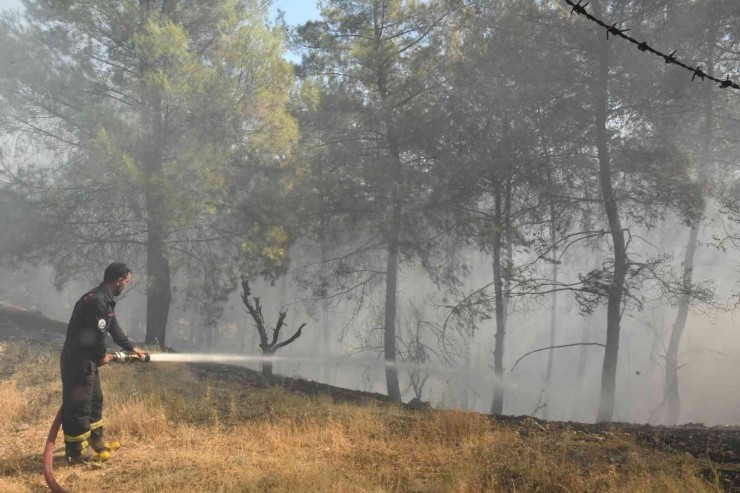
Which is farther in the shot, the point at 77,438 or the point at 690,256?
the point at 690,256

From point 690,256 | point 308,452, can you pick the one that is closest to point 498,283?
point 690,256

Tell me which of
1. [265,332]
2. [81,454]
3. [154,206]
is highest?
[154,206]

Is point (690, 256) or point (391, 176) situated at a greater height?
point (391, 176)

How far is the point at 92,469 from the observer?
5.03 m

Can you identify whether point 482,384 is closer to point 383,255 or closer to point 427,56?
point 383,255

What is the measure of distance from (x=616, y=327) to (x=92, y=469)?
9876 millimetres

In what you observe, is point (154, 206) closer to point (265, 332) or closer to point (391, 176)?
point (265, 332)

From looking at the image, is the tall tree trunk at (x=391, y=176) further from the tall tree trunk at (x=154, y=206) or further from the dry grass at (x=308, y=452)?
the dry grass at (x=308, y=452)

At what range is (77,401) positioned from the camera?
5.00m

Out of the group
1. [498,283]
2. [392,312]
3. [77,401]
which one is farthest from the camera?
[392,312]

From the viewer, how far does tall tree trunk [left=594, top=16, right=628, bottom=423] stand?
10.5m

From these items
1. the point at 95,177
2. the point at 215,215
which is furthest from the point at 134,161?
the point at 215,215

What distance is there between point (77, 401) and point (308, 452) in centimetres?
229

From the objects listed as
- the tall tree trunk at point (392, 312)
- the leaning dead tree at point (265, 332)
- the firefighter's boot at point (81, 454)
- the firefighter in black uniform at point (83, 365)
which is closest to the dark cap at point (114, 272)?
the firefighter in black uniform at point (83, 365)
